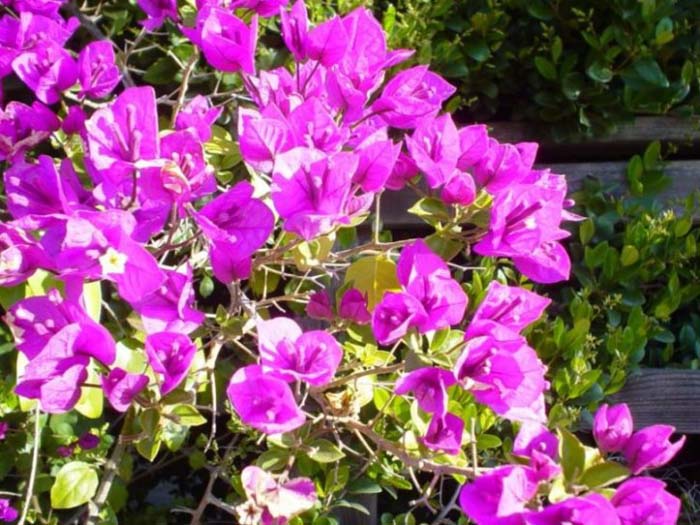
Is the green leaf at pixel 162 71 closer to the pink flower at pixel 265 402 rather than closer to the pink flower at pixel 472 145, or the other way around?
the pink flower at pixel 472 145

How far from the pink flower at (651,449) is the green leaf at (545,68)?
37.4 inches

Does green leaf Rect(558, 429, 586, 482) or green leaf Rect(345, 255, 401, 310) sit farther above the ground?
green leaf Rect(345, 255, 401, 310)

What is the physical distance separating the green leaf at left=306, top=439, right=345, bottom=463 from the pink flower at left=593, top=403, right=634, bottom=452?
28cm

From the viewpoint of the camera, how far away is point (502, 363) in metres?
0.75

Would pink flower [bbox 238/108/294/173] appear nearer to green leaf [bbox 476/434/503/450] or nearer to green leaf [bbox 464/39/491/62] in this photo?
green leaf [bbox 476/434/503/450]

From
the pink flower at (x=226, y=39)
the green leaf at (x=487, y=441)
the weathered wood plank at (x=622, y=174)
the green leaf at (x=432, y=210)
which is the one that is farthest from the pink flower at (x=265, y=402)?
the weathered wood plank at (x=622, y=174)

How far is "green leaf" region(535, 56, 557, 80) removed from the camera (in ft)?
5.24

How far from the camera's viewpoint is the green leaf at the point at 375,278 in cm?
93

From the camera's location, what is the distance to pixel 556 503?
2.25 feet

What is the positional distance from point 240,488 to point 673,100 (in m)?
1.04

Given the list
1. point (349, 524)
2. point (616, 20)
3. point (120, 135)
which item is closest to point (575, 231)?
point (616, 20)

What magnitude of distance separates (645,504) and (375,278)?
0.35 metres

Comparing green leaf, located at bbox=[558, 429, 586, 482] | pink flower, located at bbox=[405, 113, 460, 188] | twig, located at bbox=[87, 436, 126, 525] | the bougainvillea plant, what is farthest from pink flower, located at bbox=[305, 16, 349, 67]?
twig, located at bbox=[87, 436, 126, 525]

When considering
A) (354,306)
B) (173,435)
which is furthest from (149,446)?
(173,435)
